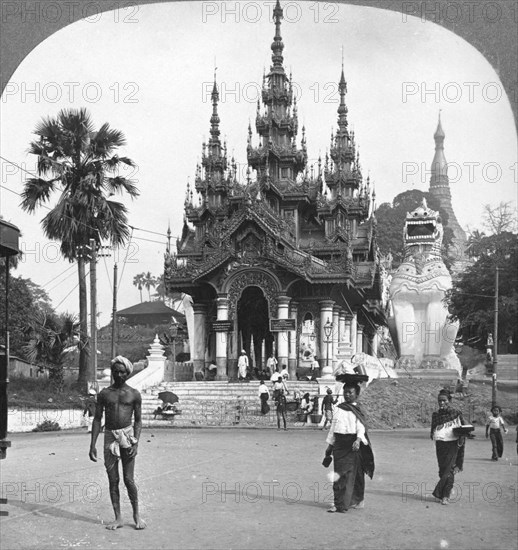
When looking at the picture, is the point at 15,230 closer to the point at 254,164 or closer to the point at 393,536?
the point at 393,536

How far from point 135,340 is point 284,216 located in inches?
927

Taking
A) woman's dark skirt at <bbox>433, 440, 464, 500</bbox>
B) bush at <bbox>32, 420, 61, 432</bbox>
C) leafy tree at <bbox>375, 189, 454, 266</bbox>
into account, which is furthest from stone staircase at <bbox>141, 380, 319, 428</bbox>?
leafy tree at <bbox>375, 189, 454, 266</bbox>

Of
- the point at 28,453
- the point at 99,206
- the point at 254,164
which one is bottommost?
the point at 28,453

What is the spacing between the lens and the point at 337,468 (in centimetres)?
844

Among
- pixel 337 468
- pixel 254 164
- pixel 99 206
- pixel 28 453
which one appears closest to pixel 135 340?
pixel 254 164

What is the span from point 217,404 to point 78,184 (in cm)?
802

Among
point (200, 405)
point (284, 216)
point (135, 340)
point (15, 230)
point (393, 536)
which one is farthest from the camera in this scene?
point (135, 340)

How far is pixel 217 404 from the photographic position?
24.4m

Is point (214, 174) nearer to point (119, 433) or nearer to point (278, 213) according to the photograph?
point (278, 213)

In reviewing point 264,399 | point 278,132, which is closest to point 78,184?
point 264,399

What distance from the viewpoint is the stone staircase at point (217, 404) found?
899 inches

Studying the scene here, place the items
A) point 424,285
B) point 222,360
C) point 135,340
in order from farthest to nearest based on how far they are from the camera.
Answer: point 135,340
point 424,285
point 222,360

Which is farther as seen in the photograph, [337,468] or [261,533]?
[337,468]

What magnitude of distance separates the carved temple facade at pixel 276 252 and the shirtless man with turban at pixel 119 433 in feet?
66.7
